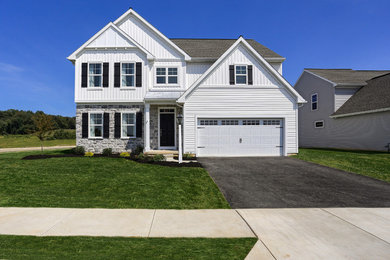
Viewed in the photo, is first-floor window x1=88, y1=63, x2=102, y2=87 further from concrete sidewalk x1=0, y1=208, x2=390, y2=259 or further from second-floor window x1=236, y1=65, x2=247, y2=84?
concrete sidewalk x1=0, y1=208, x2=390, y2=259

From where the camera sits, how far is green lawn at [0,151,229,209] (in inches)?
215

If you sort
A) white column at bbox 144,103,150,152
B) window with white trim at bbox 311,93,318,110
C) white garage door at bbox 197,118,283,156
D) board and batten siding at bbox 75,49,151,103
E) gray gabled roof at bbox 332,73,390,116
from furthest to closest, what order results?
1. window with white trim at bbox 311,93,318,110
2. gray gabled roof at bbox 332,73,390,116
3. board and batten siding at bbox 75,49,151,103
4. white column at bbox 144,103,150,152
5. white garage door at bbox 197,118,283,156

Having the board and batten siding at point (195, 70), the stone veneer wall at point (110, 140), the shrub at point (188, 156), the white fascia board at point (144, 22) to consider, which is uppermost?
the white fascia board at point (144, 22)

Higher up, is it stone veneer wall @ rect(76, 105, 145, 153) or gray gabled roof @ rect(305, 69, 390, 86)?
gray gabled roof @ rect(305, 69, 390, 86)

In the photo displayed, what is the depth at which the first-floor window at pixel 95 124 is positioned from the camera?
14305mm

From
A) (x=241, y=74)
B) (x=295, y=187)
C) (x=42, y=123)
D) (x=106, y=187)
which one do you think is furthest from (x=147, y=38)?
(x=295, y=187)

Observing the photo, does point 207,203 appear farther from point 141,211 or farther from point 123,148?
point 123,148

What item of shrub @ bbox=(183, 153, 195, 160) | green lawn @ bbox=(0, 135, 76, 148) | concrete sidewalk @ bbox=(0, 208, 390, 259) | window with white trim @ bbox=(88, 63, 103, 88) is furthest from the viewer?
green lawn @ bbox=(0, 135, 76, 148)

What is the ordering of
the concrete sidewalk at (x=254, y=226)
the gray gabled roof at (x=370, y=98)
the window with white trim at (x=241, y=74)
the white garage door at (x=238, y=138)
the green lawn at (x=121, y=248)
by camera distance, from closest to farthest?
the green lawn at (x=121, y=248) → the concrete sidewalk at (x=254, y=226) → the white garage door at (x=238, y=138) → the window with white trim at (x=241, y=74) → the gray gabled roof at (x=370, y=98)

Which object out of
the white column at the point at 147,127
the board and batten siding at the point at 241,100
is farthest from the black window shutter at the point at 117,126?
the board and batten siding at the point at 241,100

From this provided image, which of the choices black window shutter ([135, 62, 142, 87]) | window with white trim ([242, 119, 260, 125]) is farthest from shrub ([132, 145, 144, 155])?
window with white trim ([242, 119, 260, 125])

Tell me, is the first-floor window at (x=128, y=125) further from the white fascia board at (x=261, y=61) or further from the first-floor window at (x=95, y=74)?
the white fascia board at (x=261, y=61)

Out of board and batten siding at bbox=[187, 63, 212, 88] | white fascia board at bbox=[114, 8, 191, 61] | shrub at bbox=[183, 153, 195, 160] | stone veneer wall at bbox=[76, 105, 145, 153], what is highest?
white fascia board at bbox=[114, 8, 191, 61]

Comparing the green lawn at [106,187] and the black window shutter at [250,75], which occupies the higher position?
the black window shutter at [250,75]
